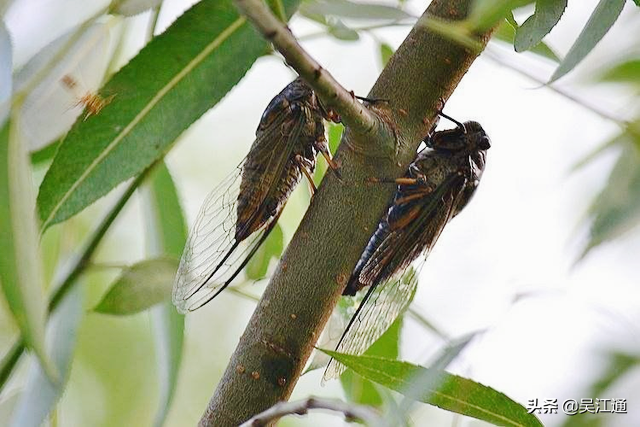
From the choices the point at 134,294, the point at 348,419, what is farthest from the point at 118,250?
the point at 348,419

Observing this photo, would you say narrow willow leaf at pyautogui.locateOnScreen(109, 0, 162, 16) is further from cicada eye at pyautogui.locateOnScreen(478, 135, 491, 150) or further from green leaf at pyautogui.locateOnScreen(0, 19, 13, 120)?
cicada eye at pyautogui.locateOnScreen(478, 135, 491, 150)

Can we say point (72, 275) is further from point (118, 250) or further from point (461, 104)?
point (118, 250)

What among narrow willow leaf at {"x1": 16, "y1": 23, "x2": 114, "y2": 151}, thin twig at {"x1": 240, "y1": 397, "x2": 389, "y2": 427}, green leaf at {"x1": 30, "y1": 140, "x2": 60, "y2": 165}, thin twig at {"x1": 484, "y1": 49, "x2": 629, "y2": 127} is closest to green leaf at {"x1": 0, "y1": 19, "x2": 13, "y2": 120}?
narrow willow leaf at {"x1": 16, "y1": 23, "x2": 114, "y2": 151}

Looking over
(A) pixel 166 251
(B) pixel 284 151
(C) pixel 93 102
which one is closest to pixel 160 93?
(C) pixel 93 102

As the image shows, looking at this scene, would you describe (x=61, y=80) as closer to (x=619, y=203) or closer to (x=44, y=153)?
(x=44, y=153)

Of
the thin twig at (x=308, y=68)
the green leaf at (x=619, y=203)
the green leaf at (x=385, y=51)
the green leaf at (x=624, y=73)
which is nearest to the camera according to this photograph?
the thin twig at (x=308, y=68)

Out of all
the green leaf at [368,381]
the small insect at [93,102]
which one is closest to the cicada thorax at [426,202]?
the green leaf at [368,381]

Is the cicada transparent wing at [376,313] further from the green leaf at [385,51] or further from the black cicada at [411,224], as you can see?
the green leaf at [385,51]
